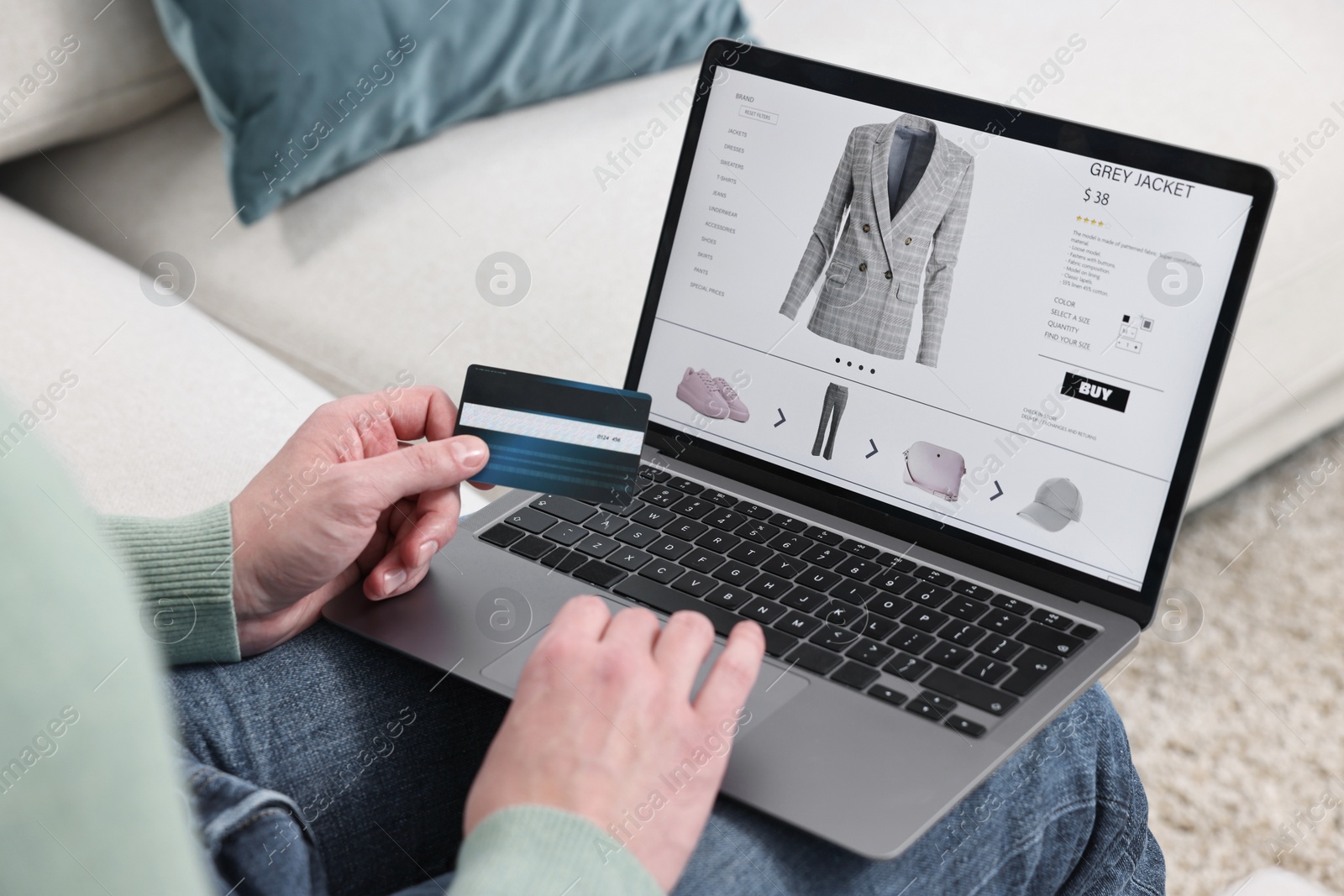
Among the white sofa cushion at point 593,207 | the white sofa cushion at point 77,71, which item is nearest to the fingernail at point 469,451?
the white sofa cushion at point 593,207

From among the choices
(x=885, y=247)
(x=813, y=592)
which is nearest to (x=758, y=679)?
(x=813, y=592)

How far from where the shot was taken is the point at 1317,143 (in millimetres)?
1416

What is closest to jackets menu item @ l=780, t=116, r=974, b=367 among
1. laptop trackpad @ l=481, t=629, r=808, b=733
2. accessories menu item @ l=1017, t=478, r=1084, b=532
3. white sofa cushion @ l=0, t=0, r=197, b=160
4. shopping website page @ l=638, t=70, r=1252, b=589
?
shopping website page @ l=638, t=70, r=1252, b=589

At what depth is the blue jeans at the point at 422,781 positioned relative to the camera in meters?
0.61

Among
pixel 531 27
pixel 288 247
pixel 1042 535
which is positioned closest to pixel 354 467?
pixel 1042 535

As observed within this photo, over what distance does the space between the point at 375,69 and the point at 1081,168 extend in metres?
1.00

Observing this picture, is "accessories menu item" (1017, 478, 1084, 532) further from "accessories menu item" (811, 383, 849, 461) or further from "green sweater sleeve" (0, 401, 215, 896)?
"green sweater sleeve" (0, 401, 215, 896)

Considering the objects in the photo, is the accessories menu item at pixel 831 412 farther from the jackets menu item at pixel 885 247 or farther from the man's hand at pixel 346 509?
the man's hand at pixel 346 509

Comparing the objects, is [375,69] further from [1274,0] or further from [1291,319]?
[1274,0]

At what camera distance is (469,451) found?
0.70 meters

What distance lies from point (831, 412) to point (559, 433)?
220mm

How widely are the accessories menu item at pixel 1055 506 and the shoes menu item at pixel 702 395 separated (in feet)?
0.80

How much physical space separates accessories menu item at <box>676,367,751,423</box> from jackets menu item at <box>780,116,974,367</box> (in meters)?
0.08

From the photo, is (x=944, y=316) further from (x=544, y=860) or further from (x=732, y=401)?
(x=544, y=860)
